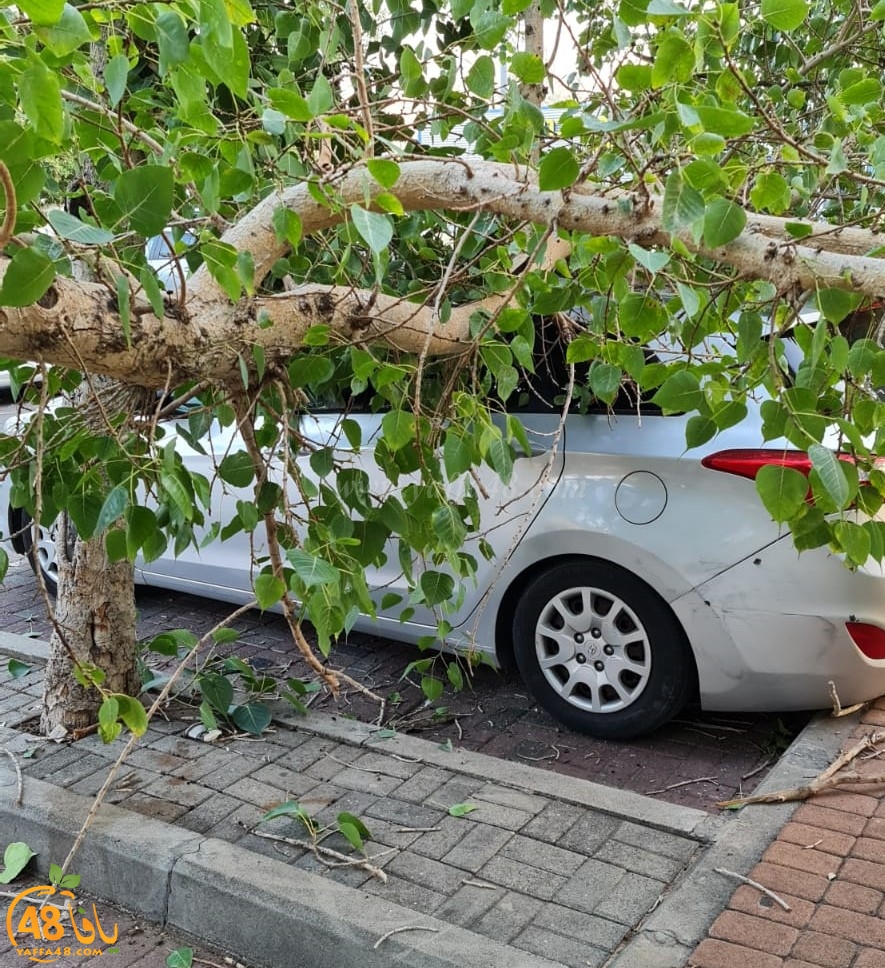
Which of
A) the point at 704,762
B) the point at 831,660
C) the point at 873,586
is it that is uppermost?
the point at 873,586

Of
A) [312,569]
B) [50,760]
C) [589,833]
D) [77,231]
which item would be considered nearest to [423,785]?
[589,833]

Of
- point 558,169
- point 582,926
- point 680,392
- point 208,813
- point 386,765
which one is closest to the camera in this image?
point 558,169

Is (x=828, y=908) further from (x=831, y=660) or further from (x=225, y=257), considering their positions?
(x=225, y=257)

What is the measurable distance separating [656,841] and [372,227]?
2433mm

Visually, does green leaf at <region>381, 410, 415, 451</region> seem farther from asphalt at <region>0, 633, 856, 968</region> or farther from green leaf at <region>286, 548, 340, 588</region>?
asphalt at <region>0, 633, 856, 968</region>

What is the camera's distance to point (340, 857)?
3.24 metres

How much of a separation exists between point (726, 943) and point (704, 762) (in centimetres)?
134

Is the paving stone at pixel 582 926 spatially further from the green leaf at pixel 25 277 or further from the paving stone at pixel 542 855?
the green leaf at pixel 25 277

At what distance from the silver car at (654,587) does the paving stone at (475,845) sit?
0.75m

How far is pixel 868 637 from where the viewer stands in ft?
12.1

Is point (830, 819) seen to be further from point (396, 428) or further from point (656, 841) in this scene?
point (396, 428)

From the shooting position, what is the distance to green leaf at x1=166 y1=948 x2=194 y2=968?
114 inches

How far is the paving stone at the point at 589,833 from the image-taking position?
10.9 feet

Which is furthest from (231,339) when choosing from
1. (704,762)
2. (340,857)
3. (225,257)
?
(704,762)
